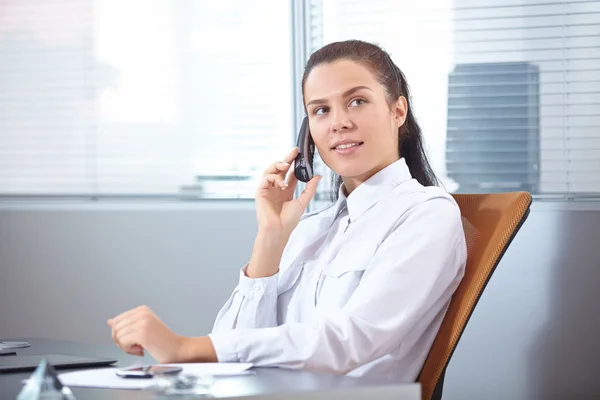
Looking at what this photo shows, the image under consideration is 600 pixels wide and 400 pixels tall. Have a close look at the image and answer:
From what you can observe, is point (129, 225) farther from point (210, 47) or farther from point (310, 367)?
point (310, 367)

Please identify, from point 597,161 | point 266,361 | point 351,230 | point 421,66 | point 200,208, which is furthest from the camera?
point 200,208

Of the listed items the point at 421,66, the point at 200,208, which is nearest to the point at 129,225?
the point at 200,208

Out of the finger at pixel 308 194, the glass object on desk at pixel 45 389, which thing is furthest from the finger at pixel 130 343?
the finger at pixel 308 194

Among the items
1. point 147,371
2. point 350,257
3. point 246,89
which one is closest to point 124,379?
point 147,371

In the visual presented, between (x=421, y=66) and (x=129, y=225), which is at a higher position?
(x=421, y=66)

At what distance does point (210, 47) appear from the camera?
299 cm

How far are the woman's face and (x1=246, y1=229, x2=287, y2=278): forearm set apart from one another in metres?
0.20

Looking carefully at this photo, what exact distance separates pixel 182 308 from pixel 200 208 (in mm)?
370

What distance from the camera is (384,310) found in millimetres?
1438

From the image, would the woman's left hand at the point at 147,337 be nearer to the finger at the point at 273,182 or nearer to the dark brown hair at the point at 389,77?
the finger at the point at 273,182

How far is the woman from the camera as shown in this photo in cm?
133

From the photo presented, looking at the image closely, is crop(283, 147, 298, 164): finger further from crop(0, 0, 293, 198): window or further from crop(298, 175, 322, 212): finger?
crop(0, 0, 293, 198): window

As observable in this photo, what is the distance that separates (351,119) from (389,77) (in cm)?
16

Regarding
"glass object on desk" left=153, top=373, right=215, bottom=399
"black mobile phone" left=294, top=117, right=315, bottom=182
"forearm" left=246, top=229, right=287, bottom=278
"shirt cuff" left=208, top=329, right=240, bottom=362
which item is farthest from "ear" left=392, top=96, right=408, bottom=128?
"glass object on desk" left=153, top=373, right=215, bottom=399
